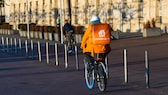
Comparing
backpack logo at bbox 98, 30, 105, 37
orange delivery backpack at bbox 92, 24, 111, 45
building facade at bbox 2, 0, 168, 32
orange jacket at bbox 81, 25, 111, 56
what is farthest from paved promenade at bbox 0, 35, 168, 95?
building facade at bbox 2, 0, 168, 32

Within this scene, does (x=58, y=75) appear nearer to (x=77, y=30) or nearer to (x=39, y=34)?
(x=77, y=30)

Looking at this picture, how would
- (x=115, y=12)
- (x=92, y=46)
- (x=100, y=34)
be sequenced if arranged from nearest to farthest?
(x=100, y=34) → (x=92, y=46) → (x=115, y=12)

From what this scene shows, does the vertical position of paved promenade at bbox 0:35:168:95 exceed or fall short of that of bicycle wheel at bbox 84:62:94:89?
it falls short

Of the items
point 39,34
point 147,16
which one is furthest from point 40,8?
point 147,16

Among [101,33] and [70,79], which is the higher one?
[101,33]

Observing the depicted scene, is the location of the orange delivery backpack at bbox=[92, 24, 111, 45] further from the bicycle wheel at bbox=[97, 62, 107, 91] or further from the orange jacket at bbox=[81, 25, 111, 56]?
the bicycle wheel at bbox=[97, 62, 107, 91]

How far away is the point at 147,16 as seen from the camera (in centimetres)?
4162

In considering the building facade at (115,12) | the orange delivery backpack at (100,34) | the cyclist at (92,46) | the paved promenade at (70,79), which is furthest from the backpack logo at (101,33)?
the building facade at (115,12)

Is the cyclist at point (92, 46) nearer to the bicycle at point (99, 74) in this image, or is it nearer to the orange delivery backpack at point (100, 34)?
the orange delivery backpack at point (100, 34)

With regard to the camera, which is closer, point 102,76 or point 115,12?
point 102,76

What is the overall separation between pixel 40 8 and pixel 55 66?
50996 mm

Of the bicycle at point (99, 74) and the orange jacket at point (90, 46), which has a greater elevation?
the orange jacket at point (90, 46)

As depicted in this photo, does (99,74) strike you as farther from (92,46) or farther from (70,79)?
(70,79)

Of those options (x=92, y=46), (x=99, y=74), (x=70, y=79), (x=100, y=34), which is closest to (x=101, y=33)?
(x=100, y=34)
